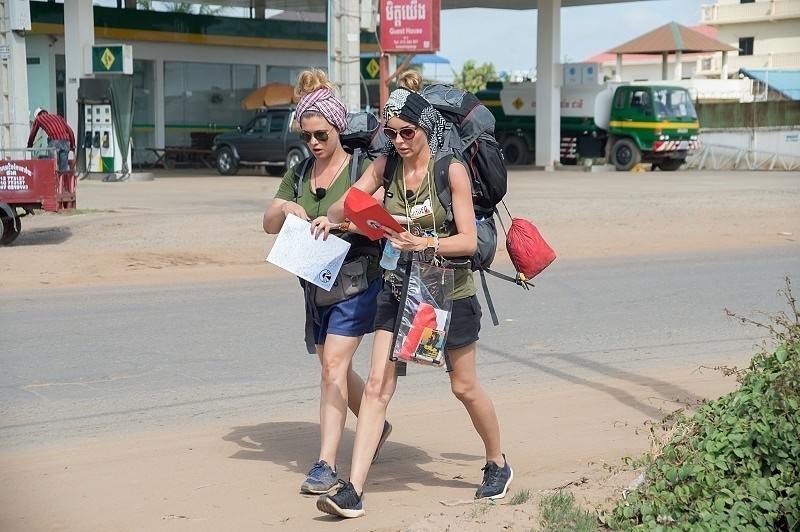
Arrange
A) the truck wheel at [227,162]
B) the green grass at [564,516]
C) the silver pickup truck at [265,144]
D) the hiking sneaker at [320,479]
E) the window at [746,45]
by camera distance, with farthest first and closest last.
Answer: the window at [746,45] < the truck wheel at [227,162] < the silver pickup truck at [265,144] < the hiking sneaker at [320,479] < the green grass at [564,516]

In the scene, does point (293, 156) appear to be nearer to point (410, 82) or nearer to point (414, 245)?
point (410, 82)

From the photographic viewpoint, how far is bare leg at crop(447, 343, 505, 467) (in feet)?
16.4

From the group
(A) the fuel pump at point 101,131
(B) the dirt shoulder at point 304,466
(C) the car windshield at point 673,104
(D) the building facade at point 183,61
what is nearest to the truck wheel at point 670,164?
(C) the car windshield at point 673,104

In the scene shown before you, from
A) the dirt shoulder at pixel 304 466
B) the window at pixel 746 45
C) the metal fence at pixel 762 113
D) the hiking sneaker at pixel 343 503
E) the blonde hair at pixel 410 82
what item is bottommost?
the dirt shoulder at pixel 304 466

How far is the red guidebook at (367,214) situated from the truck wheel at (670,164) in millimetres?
31844

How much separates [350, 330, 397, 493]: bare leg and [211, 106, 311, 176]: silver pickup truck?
24520 mm

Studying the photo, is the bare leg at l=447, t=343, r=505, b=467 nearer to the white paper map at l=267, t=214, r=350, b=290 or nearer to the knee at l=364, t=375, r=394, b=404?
the knee at l=364, t=375, r=394, b=404

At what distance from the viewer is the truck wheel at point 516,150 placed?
37.8 meters

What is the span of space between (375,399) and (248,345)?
4.01 m

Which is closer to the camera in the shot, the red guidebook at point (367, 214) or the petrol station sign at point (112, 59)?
the red guidebook at point (367, 214)

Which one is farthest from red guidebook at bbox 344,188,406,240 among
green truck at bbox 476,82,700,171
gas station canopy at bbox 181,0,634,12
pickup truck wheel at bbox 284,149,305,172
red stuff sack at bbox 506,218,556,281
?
gas station canopy at bbox 181,0,634,12

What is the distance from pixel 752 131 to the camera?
120 feet

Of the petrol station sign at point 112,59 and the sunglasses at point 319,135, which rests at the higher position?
the petrol station sign at point 112,59

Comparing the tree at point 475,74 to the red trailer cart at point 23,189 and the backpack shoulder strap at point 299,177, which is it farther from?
the backpack shoulder strap at point 299,177
